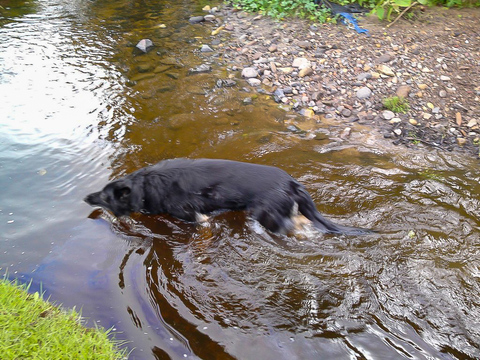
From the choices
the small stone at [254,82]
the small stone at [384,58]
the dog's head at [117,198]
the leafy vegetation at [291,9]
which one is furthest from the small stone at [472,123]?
the dog's head at [117,198]

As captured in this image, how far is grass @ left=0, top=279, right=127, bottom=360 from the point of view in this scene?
2783 mm

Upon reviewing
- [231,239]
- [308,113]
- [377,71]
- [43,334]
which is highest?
[377,71]

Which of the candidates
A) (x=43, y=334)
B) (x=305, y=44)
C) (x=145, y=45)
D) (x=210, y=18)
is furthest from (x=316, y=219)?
(x=210, y=18)

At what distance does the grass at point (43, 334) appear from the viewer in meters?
2.78

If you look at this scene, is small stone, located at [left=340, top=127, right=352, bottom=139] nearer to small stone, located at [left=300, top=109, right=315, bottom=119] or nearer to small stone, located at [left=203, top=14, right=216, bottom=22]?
small stone, located at [left=300, top=109, right=315, bottom=119]

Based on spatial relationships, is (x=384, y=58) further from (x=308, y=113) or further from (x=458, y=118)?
(x=308, y=113)

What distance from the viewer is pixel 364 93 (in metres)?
6.80

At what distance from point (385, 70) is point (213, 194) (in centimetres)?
493

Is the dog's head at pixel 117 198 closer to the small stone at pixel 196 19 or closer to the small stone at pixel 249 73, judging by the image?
the small stone at pixel 249 73

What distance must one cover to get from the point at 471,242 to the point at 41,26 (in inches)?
442

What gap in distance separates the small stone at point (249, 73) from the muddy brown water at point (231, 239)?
0.38 metres

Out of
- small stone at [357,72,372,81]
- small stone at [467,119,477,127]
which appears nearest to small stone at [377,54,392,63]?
small stone at [357,72,372,81]

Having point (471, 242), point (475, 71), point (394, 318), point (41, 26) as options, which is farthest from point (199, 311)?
point (41, 26)

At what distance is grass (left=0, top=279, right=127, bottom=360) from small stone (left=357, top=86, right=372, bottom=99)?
226 inches
